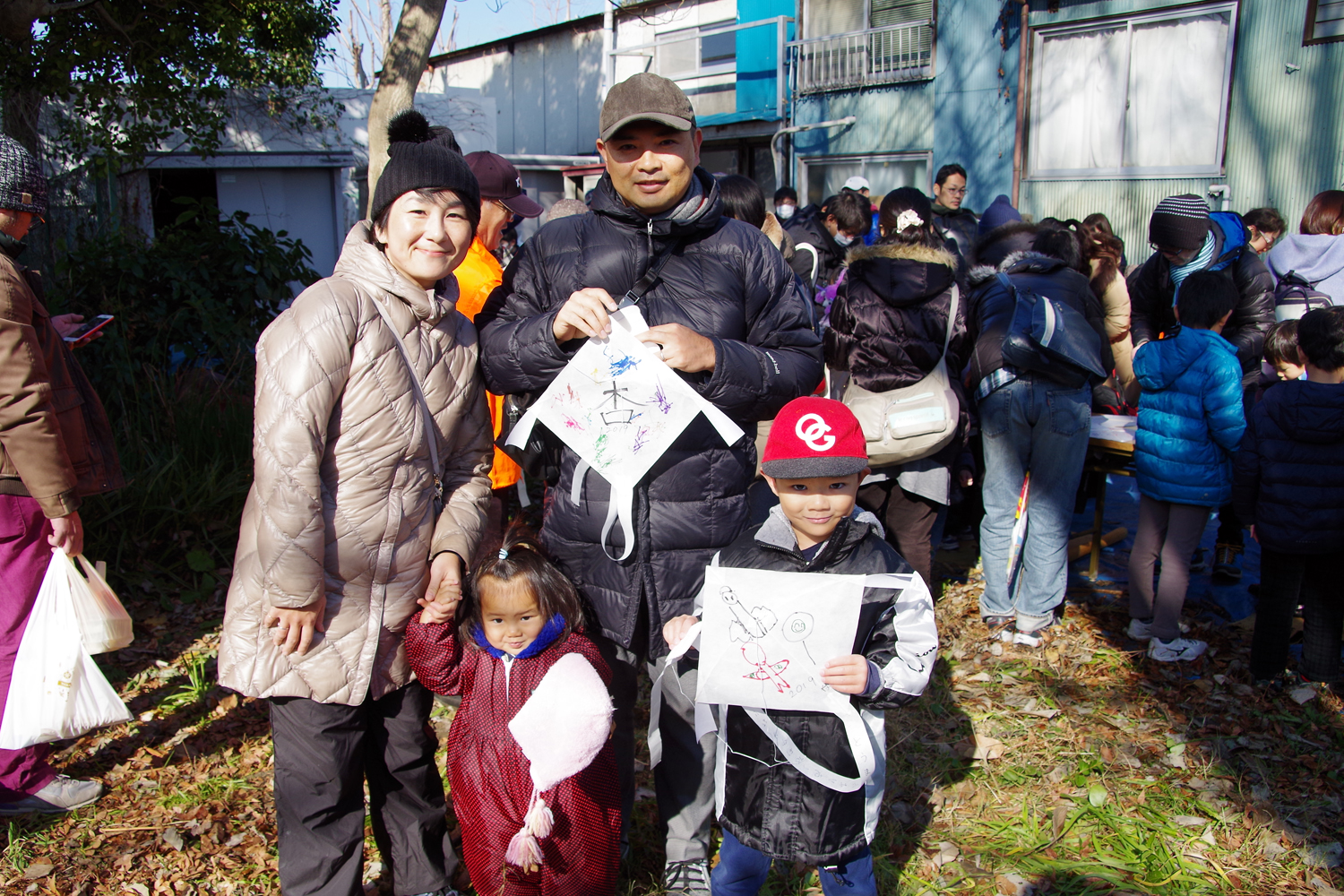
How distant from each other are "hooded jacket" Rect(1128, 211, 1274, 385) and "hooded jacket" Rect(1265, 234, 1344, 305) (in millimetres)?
357

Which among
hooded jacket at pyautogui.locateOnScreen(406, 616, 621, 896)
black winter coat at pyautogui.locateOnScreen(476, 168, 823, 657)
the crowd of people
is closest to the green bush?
the crowd of people

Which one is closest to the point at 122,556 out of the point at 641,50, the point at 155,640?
the point at 155,640

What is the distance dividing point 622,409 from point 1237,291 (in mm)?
4217

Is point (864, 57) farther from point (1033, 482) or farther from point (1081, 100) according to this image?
point (1033, 482)

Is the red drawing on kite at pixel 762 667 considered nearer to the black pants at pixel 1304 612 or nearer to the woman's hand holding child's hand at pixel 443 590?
the woman's hand holding child's hand at pixel 443 590

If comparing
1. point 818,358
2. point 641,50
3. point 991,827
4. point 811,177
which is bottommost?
point 991,827

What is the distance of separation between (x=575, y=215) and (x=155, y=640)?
3482mm

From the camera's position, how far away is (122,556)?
498 cm

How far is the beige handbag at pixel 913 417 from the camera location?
161 inches

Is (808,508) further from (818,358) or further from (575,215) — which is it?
(575,215)

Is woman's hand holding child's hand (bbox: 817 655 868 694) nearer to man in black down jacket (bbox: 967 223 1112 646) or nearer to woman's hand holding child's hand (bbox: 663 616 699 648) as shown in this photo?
woman's hand holding child's hand (bbox: 663 616 699 648)

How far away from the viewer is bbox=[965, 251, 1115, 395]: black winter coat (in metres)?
4.20

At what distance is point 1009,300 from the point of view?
4273 millimetres

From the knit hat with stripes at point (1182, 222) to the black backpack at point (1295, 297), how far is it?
27.5 inches
